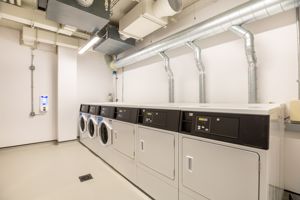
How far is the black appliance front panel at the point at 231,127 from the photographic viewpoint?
95cm

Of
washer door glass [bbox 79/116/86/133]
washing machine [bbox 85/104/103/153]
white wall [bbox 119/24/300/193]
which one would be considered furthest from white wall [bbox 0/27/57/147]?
white wall [bbox 119/24/300/193]

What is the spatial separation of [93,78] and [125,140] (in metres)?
2.92

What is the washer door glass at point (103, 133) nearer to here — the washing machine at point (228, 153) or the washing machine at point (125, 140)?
the washing machine at point (125, 140)

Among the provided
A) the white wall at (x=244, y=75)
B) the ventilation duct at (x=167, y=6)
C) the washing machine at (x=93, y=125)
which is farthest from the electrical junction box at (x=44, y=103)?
the ventilation duct at (x=167, y=6)

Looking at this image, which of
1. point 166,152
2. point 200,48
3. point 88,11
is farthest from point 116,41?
point 166,152

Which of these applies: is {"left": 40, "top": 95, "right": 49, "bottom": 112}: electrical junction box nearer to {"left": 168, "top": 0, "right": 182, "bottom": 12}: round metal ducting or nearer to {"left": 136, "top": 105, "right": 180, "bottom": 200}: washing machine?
{"left": 136, "top": 105, "right": 180, "bottom": 200}: washing machine

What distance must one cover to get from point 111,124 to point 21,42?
10.1ft

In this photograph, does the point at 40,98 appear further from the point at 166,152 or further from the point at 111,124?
the point at 166,152

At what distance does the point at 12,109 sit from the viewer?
3.54 meters

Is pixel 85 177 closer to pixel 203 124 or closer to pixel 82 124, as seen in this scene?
pixel 82 124

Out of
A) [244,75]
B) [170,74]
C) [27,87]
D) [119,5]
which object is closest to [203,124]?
[244,75]

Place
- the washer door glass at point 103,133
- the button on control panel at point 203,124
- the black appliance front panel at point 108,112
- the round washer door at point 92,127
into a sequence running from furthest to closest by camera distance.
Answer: the round washer door at point 92,127
the washer door glass at point 103,133
the black appliance front panel at point 108,112
the button on control panel at point 203,124

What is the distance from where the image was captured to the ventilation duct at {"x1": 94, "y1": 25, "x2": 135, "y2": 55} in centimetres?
310

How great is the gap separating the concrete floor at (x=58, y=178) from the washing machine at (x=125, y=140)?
153 millimetres
